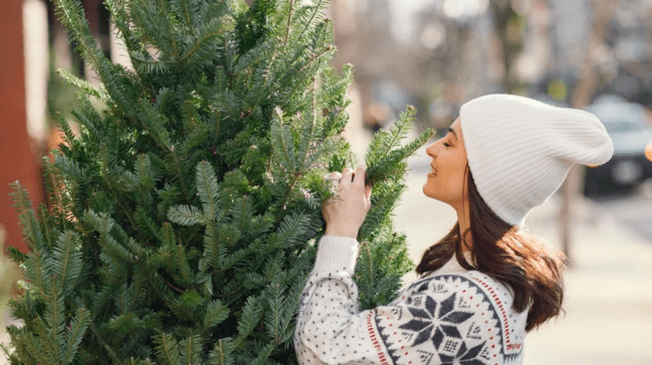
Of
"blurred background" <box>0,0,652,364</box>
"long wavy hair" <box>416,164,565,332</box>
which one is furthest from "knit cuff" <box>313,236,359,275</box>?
"blurred background" <box>0,0,652,364</box>

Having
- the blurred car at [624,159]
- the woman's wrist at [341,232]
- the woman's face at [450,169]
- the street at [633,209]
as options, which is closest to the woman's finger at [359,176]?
the woman's wrist at [341,232]

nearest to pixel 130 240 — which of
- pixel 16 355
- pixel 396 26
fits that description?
pixel 16 355

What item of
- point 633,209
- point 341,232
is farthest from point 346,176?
point 633,209

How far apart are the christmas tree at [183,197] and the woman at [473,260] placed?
0.27ft

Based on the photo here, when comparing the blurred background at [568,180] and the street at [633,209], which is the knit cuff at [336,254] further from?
the street at [633,209]

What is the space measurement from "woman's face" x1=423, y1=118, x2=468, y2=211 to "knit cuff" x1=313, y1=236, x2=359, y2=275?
13.1 inches

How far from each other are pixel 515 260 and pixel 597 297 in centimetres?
701

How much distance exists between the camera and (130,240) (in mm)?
1486

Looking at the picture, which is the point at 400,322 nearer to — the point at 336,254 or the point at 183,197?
the point at 336,254

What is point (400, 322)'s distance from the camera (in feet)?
5.29

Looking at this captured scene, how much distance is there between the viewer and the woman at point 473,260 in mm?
1604

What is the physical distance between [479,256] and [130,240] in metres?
0.88

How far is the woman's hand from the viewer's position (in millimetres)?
1713

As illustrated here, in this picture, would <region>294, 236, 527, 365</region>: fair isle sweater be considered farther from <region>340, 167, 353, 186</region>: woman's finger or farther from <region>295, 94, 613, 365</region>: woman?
<region>340, 167, 353, 186</region>: woman's finger
